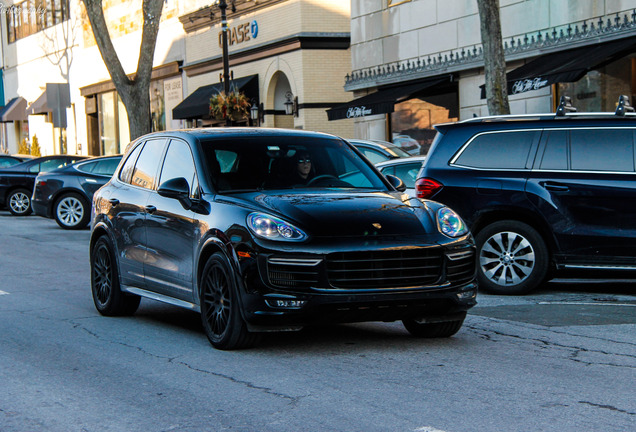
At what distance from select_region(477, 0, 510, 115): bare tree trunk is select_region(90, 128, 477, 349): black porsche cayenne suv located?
930 cm

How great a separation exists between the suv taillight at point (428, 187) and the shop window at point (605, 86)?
369 inches

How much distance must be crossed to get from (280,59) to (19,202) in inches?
401

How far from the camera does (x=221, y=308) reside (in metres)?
7.44

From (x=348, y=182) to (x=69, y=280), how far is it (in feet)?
18.2

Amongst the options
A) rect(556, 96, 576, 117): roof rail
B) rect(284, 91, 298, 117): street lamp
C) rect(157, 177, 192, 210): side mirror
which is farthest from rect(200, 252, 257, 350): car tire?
rect(284, 91, 298, 117): street lamp

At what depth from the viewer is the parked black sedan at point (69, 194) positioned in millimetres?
21828

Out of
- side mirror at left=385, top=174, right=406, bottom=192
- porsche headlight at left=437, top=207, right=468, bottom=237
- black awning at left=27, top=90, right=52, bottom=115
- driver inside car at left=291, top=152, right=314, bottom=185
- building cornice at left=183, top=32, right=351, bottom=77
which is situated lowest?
porsche headlight at left=437, top=207, right=468, bottom=237

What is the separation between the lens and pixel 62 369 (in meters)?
7.08

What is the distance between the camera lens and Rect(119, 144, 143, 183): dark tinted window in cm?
957

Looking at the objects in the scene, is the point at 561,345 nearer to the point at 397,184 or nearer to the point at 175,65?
the point at 397,184

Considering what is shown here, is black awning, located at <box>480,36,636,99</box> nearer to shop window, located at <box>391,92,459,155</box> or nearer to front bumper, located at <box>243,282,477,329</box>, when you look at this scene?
shop window, located at <box>391,92,459,155</box>

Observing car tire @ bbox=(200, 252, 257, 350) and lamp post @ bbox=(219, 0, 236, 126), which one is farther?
lamp post @ bbox=(219, 0, 236, 126)

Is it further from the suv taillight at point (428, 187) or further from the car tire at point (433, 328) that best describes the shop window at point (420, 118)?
the car tire at point (433, 328)

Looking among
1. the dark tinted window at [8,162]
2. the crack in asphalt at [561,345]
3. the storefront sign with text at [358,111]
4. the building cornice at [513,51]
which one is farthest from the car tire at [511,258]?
the dark tinted window at [8,162]
